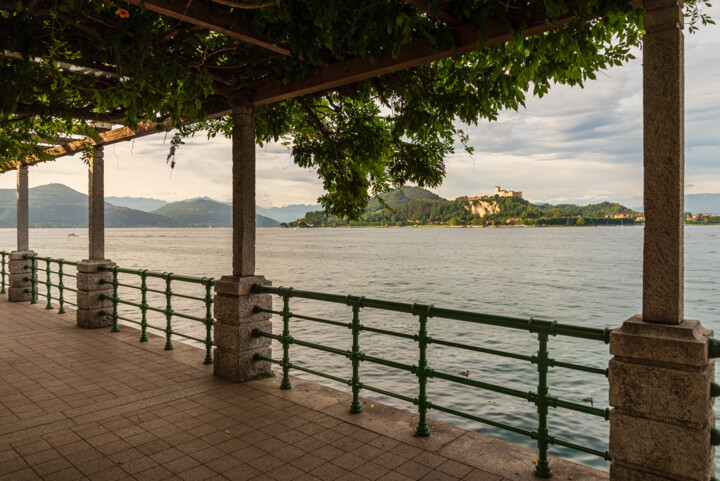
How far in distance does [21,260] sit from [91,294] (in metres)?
4.56

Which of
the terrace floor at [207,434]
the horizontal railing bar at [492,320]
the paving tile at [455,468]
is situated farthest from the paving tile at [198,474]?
the horizontal railing bar at [492,320]

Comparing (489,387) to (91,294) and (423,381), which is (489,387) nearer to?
(423,381)

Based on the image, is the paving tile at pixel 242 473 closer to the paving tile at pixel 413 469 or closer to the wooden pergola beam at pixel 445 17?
the paving tile at pixel 413 469

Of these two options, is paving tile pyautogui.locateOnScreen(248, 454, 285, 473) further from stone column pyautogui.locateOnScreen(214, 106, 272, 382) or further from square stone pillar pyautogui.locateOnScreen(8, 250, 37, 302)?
square stone pillar pyautogui.locateOnScreen(8, 250, 37, 302)

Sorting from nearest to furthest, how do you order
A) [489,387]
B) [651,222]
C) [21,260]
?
[651,222] → [489,387] → [21,260]

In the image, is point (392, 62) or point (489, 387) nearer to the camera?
point (489, 387)

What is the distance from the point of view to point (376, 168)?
814 centimetres

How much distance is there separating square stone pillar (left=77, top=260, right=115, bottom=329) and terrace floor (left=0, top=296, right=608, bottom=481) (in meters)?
2.40

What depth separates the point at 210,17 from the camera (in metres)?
3.79

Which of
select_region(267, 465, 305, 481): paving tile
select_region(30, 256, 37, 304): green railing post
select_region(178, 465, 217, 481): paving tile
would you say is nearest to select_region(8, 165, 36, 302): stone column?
select_region(30, 256, 37, 304): green railing post

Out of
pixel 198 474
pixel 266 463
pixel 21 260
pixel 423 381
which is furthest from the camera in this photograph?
pixel 21 260

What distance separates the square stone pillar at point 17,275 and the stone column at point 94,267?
13.3ft

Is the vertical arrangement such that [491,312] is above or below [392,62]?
below

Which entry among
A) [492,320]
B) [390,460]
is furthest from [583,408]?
[390,460]
